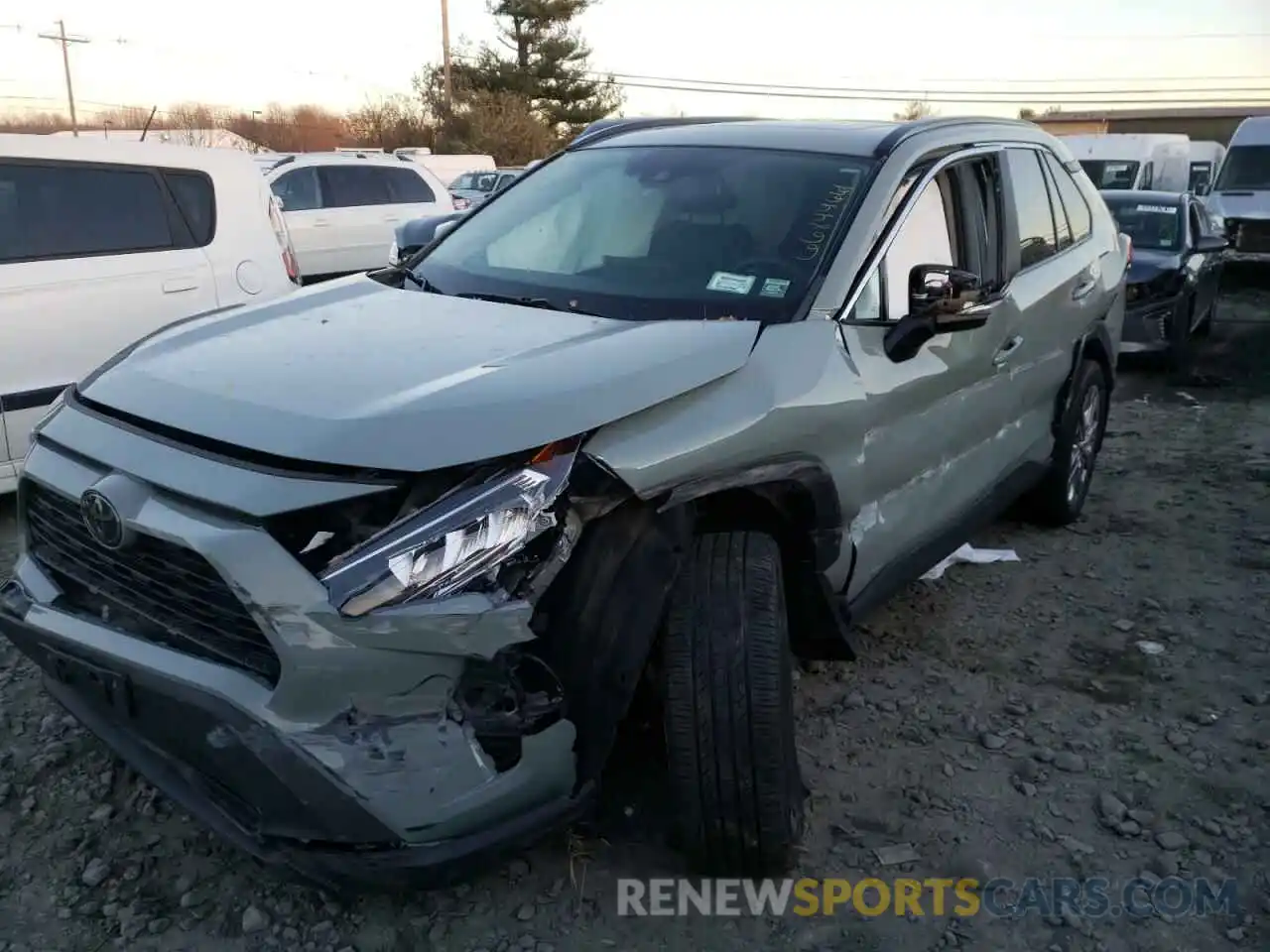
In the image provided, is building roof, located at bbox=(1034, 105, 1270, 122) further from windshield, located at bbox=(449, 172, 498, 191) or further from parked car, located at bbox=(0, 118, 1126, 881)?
parked car, located at bbox=(0, 118, 1126, 881)

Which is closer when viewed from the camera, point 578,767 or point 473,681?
point 473,681

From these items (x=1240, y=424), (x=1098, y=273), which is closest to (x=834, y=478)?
(x=1098, y=273)

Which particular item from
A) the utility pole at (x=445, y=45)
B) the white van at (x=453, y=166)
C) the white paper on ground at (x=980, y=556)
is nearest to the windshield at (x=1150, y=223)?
the white paper on ground at (x=980, y=556)

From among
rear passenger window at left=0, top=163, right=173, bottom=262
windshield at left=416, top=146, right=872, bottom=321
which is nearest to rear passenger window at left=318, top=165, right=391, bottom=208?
rear passenger window at left=0, top=163, right=173, bottom=262

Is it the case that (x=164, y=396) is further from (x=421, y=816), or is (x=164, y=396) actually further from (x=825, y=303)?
(x=825, y=303)

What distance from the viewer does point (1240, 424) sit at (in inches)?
297

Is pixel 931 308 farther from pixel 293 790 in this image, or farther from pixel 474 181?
pixel 474 181

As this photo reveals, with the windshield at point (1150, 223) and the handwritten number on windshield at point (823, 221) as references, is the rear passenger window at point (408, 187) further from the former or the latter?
the handwritten number on windshield at point (823, 221)

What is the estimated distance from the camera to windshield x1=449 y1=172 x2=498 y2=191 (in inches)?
891

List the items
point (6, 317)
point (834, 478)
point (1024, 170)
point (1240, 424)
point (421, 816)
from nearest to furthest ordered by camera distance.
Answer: point (421, 816), point (834, 478), point (1024, 170), point (6, 317), point (1240, 424)

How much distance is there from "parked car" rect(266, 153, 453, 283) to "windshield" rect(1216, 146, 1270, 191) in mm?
10675

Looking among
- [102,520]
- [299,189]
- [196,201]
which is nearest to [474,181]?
[299,189]

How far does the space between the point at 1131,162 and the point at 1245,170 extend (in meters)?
1.94

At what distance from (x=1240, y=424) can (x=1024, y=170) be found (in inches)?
162
